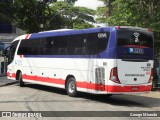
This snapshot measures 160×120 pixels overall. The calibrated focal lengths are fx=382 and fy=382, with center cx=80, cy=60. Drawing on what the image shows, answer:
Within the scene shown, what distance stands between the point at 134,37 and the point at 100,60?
5.33 ft

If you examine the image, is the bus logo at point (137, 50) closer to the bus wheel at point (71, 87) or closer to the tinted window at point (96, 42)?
the tinted window at point (96, 42)

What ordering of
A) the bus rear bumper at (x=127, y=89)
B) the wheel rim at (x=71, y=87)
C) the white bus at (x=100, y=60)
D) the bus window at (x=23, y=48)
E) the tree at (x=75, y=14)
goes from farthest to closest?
1. the tree at (x=75, y=14)
2. the bus window at (x=23, y=48)
3. the wheel rim at (x=71, y=87)
4. the white bus at (x=100, y=60)
5. the bus rear bumper at (x=127, y=89)

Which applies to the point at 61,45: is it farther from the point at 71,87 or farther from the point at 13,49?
the point at 13,49

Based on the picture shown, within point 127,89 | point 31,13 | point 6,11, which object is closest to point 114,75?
point 127,89

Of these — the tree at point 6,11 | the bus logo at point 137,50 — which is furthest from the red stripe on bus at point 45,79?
the tree at point 6,11

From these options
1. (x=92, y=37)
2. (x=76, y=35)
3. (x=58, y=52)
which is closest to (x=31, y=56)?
(x=58, y=52)

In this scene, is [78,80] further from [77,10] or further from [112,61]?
[77,10]

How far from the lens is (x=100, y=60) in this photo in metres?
15.2

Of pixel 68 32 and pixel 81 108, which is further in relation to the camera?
pixel 68 32

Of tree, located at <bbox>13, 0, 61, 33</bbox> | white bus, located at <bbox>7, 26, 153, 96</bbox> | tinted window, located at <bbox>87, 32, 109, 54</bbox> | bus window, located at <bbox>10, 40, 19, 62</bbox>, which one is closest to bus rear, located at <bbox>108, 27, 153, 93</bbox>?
white bus, located at <bbox>7, 26, 153, 96</bbox>

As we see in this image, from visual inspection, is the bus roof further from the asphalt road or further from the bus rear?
the asphalt road

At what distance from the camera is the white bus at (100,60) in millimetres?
14773

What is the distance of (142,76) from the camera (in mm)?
15406

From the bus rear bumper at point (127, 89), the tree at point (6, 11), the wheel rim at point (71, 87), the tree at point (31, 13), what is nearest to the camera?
the bus rear bumper at point (127, 89)
